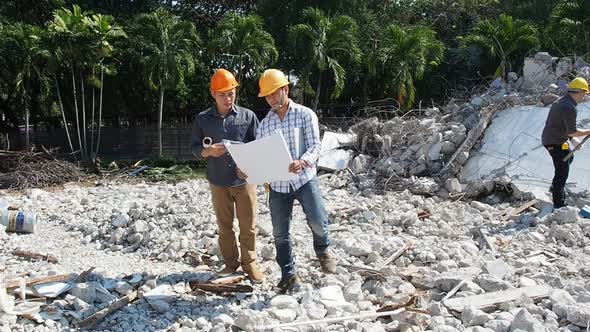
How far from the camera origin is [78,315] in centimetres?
391

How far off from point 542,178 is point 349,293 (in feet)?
18.3

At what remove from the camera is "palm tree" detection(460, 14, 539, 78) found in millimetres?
17312

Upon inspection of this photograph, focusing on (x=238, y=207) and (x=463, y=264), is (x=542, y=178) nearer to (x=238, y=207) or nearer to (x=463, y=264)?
(x=463, y=264)

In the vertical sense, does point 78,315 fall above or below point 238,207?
below

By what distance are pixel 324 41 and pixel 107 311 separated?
1484 centimetres

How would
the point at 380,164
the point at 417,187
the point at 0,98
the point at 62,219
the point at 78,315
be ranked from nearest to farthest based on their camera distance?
the point at 78,315 → the point at 62,219 → the point at 417,187 → the point at 380,164 → the point at 0,98

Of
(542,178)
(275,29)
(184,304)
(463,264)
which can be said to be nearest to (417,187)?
(542,178)

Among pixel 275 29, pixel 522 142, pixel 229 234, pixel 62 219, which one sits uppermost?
pixel 275 29

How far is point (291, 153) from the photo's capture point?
3.99 m

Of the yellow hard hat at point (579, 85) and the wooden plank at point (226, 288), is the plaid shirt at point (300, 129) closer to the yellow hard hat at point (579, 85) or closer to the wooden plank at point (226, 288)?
the wooden plank at point (226, 288)

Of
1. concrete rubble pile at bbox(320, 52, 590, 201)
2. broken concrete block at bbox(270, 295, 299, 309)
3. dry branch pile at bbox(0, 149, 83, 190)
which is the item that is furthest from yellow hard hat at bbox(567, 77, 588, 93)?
dry branch pile at bbox(0, 149, 83, 190)

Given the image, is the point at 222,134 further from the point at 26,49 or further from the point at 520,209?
the point at 26,49

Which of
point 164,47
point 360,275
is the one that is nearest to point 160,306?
point 360,275

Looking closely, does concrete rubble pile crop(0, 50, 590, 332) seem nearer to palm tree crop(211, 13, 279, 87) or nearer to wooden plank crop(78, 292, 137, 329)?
wooden plank crop(78, 292, 137, 329)
